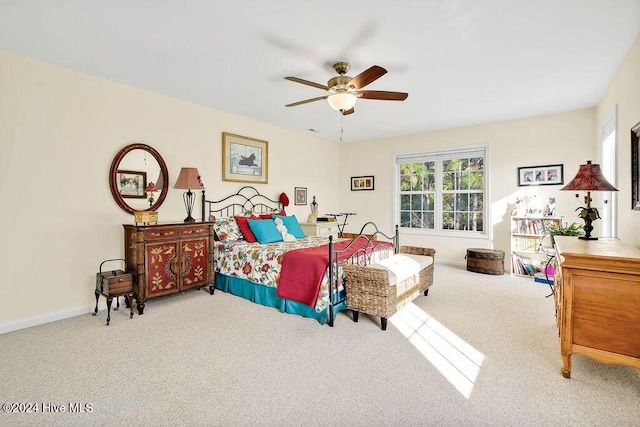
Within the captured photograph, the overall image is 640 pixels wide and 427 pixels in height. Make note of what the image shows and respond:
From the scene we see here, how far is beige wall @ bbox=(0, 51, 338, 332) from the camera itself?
2.95 m

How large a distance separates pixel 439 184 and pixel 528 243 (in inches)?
73.5

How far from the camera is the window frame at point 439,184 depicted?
555 cm

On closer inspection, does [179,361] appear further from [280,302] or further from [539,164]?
[539,164]

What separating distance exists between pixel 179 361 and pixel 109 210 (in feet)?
7.16

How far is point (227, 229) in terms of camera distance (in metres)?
4.43

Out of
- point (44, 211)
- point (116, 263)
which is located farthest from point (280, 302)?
point (44, 211)

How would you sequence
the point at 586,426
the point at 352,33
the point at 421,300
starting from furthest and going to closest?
1. the point at 421,300
2. the point at 352,33
3. the point at 586,426

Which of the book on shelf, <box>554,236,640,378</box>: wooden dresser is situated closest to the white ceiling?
<box>554,236,640,378</box>: wooden dresser

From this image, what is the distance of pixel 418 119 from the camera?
520 cm

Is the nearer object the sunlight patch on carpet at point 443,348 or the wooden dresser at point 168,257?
the sunlight patch on carpet at point 443,348

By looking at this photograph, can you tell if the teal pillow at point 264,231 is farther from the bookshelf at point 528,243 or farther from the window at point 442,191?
the bookshelf at point 528,243

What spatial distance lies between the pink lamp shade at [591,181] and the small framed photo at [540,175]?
2638 mm

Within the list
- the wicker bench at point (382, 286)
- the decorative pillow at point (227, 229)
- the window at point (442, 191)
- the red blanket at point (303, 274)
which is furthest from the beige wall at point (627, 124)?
the decorative pillow at point (227, 229)

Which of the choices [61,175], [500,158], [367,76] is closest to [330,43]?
[367,76]
